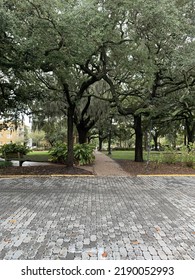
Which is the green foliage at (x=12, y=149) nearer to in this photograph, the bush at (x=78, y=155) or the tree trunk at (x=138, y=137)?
the bush at (x=78, y=155)

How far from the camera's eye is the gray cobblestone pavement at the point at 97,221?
3.52 m

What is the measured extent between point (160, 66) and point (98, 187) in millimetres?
6790

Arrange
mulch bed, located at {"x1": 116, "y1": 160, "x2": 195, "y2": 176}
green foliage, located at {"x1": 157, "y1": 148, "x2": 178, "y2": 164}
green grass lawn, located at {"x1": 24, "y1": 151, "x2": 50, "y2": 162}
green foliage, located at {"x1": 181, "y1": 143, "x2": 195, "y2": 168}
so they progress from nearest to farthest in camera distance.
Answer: mulch bed, located at {"x1": 116, "y1": 160, "x2": 195, "y2": 176} < green foliage, located at {"x1": 181, "y1": 143, "x2": 195, "y2": 168} < green foliage, located at {"x1": 157, "y1": 148, "x2": 178, "y2": 164} < green grass lawn, located at {"x1": 24, "y1": 151, "x2": 50, "y2": 162}

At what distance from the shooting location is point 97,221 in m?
4.82

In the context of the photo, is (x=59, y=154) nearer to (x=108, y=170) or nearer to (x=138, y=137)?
(x=108, y=170)

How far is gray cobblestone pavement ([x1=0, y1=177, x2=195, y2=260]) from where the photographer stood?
139 inches

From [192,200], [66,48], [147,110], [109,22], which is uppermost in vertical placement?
[109,22]

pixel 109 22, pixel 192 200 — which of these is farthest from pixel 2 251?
pixel 109 22

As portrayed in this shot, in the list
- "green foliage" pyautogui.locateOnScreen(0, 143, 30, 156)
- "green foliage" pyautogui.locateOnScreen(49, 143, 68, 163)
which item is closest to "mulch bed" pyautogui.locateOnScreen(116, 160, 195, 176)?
"green foliage" pyautogui.locateOnScreen(49, 143, 68, 163)

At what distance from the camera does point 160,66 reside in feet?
38.8

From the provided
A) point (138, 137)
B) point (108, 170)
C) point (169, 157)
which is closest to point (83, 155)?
point (108, 170)

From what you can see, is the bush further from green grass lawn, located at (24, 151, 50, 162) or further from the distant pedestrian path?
green grass lawn, located at (24, 151, 50, 162)

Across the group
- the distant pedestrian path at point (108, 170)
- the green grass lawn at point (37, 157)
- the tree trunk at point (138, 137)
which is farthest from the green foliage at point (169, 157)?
the green grass lawn at point (37, 157)

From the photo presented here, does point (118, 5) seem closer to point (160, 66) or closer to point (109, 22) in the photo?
point (109, 22)
